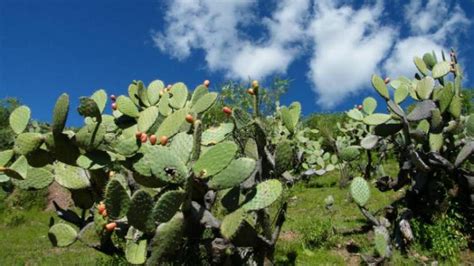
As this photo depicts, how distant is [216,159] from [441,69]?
5.17 meters

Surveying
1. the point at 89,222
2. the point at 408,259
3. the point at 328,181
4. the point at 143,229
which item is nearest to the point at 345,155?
the point at 408,259

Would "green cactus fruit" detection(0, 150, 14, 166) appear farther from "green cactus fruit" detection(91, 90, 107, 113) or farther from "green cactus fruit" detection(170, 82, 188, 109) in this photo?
"green cactus fruit" detection(170, 82, 188, 109)

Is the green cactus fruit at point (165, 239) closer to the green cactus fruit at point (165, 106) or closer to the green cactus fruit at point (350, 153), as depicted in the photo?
the green cactus fruit at point (165, 106)

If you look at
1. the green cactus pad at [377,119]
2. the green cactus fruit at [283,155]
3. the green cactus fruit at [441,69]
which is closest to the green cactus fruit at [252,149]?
the green cactus fruit at [283,155]

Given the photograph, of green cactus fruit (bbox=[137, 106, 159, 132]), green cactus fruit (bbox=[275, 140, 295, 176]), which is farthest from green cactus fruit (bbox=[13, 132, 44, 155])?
green cactus fruit (bbox=[275, 140, 295, 176])

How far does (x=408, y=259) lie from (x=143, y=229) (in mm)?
3927

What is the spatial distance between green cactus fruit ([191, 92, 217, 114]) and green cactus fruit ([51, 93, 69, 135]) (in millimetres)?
1458

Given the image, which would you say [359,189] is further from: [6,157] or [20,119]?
[6,157]

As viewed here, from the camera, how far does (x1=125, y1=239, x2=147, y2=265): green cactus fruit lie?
4.09 metres

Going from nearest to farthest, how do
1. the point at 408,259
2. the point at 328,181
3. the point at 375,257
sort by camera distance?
the point at 375,257
the point at 408,259
the point at 328,181

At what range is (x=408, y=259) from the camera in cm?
643

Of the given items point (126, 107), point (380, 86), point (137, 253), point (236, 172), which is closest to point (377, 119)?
point (380, 86)

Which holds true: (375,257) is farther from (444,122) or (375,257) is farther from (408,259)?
(444,122)

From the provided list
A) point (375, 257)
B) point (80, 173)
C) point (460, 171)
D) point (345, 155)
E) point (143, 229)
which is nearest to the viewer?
point (143, 229)
